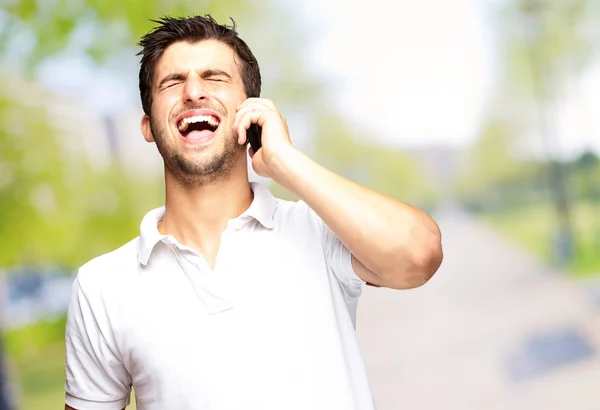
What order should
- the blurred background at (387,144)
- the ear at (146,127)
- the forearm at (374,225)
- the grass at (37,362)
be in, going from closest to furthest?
1. the forearm at (374,225)
2. the ear at (146,127)
3. the blurred background at (387,144)
4. the grass at (37,362)

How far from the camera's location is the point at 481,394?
409 cm

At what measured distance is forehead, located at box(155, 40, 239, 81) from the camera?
5.09 ft

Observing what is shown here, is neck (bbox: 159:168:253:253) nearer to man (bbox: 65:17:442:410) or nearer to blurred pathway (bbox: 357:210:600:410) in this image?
man (bbox: 65:17:442:410)

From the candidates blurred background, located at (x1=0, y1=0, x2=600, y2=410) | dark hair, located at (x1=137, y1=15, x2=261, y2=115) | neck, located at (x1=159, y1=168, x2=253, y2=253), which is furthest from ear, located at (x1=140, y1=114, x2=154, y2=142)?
blurred background, located at (x1=0, y1=0, x2=600, y2=410)

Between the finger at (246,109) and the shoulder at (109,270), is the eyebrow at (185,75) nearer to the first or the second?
the finger at (246,109)

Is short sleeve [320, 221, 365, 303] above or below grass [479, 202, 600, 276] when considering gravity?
below

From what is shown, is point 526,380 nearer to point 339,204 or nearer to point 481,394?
point 481,394

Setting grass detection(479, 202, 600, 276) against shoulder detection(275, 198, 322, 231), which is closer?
shoulder detection(275, 198, 322, 231)

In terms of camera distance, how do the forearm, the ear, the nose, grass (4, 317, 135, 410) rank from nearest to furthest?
1. the forearm
2. the nose
3. the ear
4. grass (4, 317, 135, 410)

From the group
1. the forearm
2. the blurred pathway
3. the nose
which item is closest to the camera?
the forearm

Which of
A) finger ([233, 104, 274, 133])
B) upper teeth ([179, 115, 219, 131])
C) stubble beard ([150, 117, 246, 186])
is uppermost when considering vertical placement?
upper teeth ([179, 115, 219, 131])

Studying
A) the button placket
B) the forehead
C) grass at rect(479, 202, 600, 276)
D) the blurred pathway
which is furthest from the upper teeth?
grass at rect(479, 202, 600, 276)

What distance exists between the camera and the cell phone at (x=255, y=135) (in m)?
1.46

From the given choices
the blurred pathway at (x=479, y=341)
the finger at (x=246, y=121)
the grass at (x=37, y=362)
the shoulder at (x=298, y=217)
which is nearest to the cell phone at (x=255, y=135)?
the finger at (x=246, y=121)
